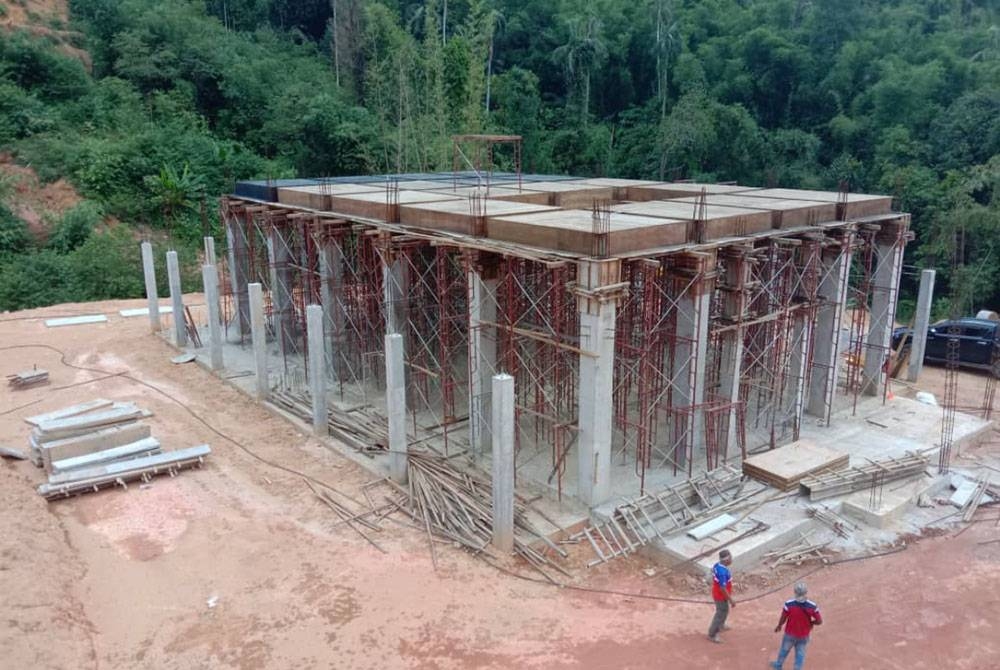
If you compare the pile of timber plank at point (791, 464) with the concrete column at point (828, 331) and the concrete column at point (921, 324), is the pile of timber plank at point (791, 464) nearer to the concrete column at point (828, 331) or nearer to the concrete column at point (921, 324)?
the concrete column at point (828, 331)

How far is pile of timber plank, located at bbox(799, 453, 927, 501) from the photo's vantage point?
12.1 m

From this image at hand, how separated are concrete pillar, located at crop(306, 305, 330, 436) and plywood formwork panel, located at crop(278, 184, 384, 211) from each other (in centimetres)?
356

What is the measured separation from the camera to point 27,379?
17.8m

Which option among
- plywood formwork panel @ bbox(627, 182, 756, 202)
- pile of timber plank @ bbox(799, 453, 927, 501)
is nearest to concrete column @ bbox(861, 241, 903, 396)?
plywood formwork panel @ bbox(627, 182, 756, 202)

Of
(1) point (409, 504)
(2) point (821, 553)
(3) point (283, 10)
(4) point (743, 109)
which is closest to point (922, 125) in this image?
(4) point (743, 109)

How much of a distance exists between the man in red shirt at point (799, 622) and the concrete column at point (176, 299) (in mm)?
17269

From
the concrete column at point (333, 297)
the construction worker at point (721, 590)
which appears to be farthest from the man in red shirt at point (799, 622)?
the concrete column at point (333, 297)

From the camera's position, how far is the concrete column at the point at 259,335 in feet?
53.4

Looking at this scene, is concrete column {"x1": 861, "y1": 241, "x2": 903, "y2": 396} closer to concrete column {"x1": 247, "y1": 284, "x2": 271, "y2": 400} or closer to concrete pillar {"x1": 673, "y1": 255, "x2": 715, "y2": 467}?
concrete pillar {"x1": 673, "y1": 255, "x2": 715, "y2": 467}

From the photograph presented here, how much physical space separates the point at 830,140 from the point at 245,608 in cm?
3861

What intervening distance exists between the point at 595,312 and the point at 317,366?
6.10m

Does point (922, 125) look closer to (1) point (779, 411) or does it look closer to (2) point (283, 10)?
(1) point (779, 411)

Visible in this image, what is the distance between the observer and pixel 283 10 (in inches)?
1930

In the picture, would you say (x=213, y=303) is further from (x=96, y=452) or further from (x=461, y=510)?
(x=461, y=510)
